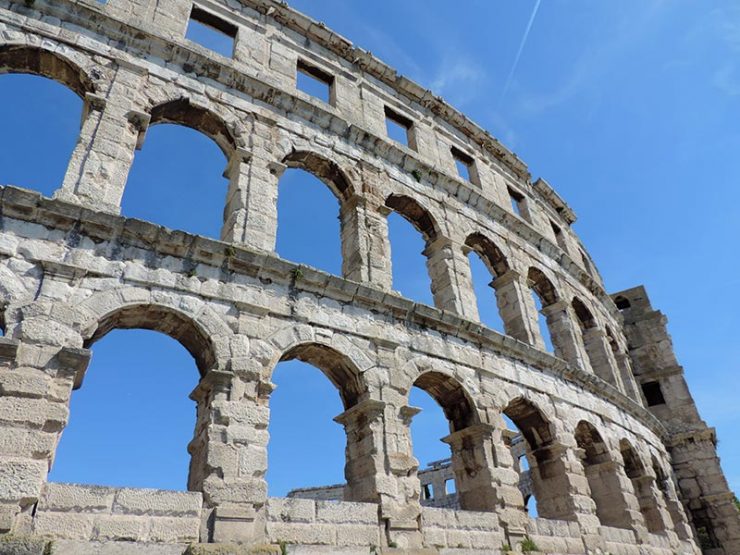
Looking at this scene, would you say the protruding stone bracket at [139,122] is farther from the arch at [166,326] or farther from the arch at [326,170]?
the arch at [166,326]

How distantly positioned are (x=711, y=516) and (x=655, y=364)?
16.0 feet

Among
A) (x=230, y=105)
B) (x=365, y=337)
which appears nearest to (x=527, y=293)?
(x=365, y=337)

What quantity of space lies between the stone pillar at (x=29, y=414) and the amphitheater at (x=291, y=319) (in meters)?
0.02

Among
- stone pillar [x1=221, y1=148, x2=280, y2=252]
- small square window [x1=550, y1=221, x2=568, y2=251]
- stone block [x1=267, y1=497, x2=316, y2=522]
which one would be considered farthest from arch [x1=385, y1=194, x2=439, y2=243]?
small square window [x1=550, y1=221, x2=568, y2=251]

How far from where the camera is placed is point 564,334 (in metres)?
12.9

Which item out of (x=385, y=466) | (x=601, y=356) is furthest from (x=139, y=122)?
(x=601, y=356)

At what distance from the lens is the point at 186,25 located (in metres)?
10.4

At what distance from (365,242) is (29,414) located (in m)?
5.66

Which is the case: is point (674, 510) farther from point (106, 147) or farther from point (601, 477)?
point (106, 147)

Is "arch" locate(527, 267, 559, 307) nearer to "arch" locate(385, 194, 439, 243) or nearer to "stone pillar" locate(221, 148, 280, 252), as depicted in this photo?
"arch" locate(385, 194, 439, 243)

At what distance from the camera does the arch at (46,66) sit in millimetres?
8031

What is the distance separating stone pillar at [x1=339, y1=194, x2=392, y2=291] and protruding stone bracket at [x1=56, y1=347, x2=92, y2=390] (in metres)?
4.35

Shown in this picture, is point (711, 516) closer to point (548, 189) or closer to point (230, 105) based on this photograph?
point (548, 189)

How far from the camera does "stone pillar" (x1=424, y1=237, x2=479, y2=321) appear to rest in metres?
10.0
